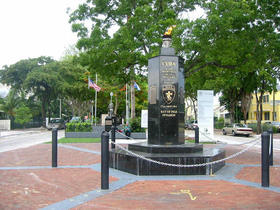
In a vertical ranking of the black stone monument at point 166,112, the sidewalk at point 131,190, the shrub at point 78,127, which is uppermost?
the black stone monument at point 166,112

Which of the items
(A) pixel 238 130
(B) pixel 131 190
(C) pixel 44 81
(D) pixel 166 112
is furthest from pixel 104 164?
(C) pixel 44 81

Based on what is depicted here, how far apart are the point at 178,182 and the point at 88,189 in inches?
89.3

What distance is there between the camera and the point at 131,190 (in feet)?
20.8

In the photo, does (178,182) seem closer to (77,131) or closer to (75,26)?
(75,26)

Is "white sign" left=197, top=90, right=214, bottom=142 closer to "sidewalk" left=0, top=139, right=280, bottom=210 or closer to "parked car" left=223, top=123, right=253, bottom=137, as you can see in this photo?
"sidewalk" left=0, top=139, right=280, bottom=210

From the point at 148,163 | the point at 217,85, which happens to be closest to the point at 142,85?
the point at 217,85

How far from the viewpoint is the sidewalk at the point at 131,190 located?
5.35 meters

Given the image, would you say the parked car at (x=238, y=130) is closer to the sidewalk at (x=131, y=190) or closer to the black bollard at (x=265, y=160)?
the sidewalk at (x=131, y=190)

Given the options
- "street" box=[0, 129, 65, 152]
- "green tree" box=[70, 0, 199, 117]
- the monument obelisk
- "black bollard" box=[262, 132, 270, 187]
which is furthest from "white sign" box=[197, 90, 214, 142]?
"black bollard" box=[262, 132, 270, 187]

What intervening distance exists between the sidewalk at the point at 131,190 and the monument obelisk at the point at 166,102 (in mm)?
2008

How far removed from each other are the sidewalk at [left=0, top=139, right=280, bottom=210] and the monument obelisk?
79.1 inches

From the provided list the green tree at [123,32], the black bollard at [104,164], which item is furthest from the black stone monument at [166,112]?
the green tree at [123,32]

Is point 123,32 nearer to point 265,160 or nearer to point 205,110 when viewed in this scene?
point 205,110

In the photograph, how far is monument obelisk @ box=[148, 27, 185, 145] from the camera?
9.67 meters
